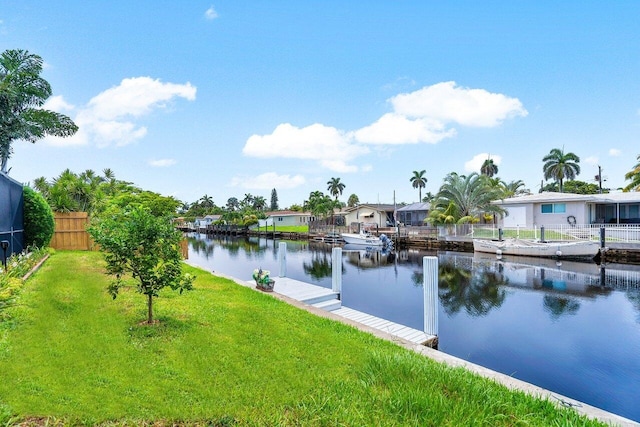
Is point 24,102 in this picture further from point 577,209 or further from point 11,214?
point 577,209

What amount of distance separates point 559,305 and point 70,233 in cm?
2320

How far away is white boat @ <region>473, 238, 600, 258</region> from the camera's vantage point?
71.9 ft


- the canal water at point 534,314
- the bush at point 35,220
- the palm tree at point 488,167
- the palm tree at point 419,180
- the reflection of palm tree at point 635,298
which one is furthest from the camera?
the palm tree at point 419,180

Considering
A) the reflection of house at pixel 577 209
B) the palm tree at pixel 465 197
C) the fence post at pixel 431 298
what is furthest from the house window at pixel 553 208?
the fence post at pixel 431 298

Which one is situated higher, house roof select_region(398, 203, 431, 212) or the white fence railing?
house roof select_region(398, 203, 431, 212)

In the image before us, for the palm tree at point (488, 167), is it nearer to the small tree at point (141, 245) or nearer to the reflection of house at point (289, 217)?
the reflection of house at point (289, 217)

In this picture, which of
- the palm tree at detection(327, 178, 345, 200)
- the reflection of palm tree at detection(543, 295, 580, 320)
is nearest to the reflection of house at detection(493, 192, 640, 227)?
the reflection of palm tree at detection(543, 295, 580, 320)

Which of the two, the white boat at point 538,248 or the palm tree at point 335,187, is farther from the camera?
the palm tree at point 335,187

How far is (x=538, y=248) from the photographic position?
23.9 m

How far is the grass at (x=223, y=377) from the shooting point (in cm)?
351

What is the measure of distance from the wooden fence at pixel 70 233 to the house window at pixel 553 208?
1360 inches

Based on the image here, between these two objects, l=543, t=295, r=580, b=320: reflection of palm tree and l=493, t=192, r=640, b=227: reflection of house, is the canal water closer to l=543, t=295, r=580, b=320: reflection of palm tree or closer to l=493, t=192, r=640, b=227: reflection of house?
l=543, t=295, r=580, b=320: reflection of palm tree

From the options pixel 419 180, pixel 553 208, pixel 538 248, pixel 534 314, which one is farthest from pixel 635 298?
pixel 419 180

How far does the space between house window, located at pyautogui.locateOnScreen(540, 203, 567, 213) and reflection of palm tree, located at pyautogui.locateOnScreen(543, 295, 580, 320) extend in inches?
778
